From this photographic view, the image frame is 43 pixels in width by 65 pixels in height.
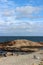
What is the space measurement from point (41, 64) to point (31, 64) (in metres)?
1.49

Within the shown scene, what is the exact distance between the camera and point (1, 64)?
2372 centimetres

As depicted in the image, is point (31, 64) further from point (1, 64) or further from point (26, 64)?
point (1, 64)

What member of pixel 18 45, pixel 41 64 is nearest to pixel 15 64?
pixel 41 64

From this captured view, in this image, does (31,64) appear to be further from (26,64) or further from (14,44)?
(14,44)

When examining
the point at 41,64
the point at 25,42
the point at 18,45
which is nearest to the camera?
the point at 41,64

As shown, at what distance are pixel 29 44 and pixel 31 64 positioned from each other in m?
39.8

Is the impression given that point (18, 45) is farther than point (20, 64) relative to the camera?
Yes

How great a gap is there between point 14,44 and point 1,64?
124 ft

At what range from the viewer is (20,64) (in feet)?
77.8

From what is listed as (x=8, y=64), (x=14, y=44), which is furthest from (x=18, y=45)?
(x=8, y=64)

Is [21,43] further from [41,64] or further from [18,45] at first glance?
[41,64]

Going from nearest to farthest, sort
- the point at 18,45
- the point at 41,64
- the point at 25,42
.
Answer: the point at 41,64 → the point at 18,45 → the point at 25,42

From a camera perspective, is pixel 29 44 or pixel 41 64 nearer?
pixel 41 64

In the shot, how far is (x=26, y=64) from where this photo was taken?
23.7 metres
